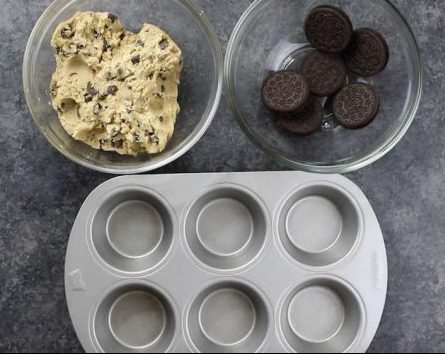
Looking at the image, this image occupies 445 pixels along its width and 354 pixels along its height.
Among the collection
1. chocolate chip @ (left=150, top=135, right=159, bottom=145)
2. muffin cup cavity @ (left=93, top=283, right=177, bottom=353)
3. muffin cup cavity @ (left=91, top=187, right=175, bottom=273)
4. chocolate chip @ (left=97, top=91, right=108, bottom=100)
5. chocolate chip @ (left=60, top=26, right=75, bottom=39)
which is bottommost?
muffin cup cavity @ (left=93, top=283, right=177, bottom=353)

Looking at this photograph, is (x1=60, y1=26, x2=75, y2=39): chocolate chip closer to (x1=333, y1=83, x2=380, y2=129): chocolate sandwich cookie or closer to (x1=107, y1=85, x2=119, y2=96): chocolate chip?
(x1=107, y1=85, x2=119, y2=96): chocolate chip

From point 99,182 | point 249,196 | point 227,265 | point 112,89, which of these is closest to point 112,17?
point 112,89

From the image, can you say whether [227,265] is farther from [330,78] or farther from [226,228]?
[330,78]

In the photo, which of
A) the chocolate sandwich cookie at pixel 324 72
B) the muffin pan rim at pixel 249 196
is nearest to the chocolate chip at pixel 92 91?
the muffin pan rim at pixel 249 196

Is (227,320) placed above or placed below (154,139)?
below

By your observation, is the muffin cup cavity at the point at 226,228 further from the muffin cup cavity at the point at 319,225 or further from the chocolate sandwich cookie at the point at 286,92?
the chocolate sandwich cookie at the point at 286,92

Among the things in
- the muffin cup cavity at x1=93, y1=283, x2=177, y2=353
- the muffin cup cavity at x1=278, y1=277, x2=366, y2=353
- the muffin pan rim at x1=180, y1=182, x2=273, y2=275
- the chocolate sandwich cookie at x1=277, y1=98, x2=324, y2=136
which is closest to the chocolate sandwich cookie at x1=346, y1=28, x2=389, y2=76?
the chocolate sandwich cookie at x1=277, y1=98, x2=324, y2=136

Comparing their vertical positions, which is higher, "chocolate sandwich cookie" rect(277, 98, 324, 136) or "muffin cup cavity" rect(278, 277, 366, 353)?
"chocolate sandwich cookie" rect(277, 98, 324, 136)
